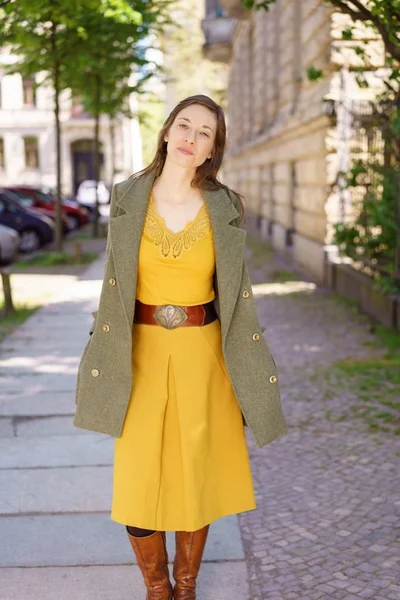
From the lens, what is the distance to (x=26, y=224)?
67.8 ft

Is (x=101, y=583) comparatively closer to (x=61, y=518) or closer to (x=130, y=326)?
(x=61, y=518)

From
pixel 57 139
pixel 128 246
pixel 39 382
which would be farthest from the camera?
pixel 57 139

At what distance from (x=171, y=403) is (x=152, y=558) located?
1.89 ft

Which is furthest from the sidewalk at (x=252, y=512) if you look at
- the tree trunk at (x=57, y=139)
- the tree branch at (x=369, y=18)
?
the tree trunk at (x=57, y=139)

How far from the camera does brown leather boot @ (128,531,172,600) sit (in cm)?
311

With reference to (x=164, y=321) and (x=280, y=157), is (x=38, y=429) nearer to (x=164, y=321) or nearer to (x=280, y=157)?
(x=164, y=321)

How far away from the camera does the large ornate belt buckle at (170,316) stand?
306 centimetres

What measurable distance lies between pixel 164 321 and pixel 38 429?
3.10 m

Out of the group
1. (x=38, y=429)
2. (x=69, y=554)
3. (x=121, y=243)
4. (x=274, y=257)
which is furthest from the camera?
(x=274, y=257)

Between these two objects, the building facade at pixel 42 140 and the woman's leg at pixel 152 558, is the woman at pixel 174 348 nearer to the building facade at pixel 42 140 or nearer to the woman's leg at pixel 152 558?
the woman's leg at pixel 152 558

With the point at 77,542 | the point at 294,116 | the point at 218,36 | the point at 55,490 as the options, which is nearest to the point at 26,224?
the point at 294,116

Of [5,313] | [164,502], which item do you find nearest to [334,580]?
[164,502]

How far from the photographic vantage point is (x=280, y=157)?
18.5m

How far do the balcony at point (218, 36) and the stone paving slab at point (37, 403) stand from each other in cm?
2839
